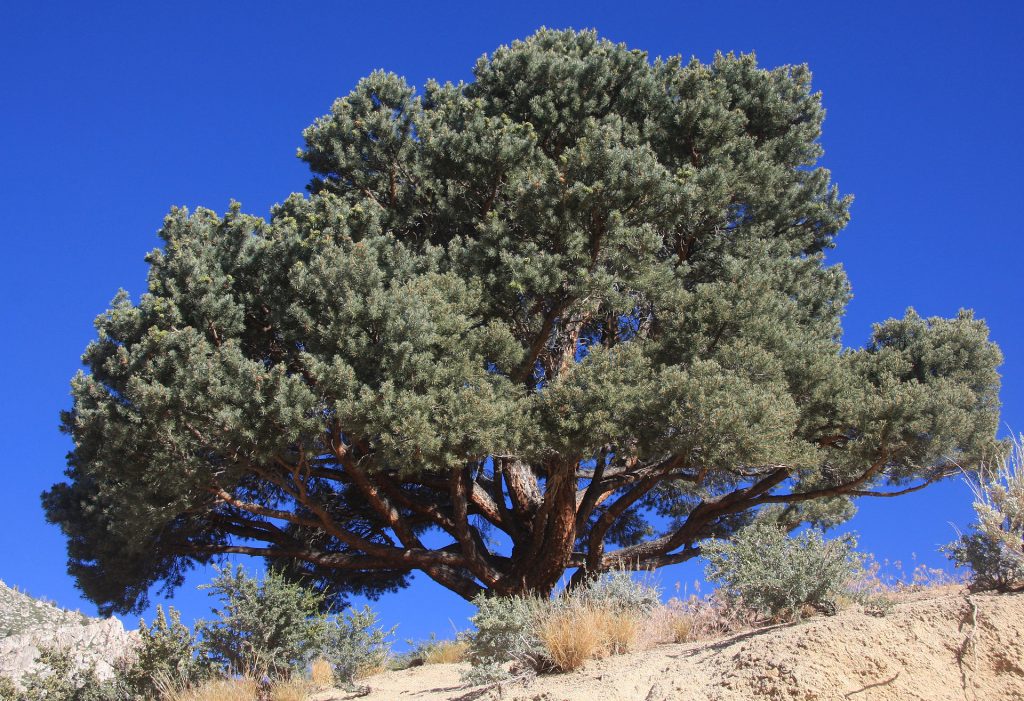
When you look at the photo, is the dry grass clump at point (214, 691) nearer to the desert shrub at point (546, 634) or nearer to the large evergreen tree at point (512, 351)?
the desert shrub at point (546, 634)

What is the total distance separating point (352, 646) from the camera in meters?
9.70

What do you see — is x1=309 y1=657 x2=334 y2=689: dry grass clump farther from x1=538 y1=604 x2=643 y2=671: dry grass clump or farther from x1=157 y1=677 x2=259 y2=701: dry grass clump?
x1=538 y1=604 x2=643 y2=671: dry grass clump

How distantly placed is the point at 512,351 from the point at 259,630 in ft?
15.5

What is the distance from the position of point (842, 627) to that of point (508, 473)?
8135 mm

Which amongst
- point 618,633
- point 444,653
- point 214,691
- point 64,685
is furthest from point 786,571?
point 64,685

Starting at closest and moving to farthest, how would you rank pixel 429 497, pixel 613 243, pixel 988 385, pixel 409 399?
1. pixel 409 399
2. pixel 613 243
3. pixel 988 385
4. pixel 429 497

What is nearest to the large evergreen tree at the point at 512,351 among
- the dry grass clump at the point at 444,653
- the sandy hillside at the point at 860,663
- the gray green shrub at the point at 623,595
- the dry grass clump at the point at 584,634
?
the dry grass clump at the point at 444,653

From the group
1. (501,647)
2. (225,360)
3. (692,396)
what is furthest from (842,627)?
(225,360)

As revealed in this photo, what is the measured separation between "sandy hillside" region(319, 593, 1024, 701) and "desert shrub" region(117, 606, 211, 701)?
378cm

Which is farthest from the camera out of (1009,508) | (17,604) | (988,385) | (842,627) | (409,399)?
(17,604)

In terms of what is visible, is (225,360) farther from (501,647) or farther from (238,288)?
(501,647)

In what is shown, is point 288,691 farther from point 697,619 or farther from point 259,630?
point 697,619

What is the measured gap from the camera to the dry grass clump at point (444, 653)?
11907 mm

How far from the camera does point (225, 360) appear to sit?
1133 centimetres
